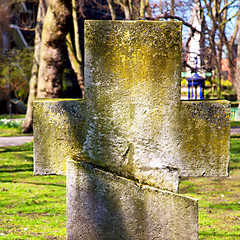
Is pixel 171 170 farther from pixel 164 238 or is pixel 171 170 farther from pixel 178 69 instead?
pixel 178 69

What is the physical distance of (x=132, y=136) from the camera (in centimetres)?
250

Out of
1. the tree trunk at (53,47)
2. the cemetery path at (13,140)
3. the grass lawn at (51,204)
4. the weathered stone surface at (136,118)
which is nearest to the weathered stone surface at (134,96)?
the weathered stone surface at (136,118)

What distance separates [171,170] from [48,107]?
94cm

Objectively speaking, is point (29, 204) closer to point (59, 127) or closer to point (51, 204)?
point (51, 204)

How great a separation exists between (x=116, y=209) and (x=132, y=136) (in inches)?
19.5

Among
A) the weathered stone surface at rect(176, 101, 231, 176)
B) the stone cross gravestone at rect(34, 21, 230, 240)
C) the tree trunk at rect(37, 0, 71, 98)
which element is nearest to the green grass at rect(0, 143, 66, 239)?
the stone cross gravestone at rect(34, 21, 230, 240)

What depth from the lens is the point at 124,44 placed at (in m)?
2.43

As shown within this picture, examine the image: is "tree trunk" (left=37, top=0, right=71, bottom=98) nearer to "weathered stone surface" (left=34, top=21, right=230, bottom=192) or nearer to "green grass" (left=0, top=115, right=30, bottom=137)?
"green grass" (left=0, top=115, right=30, bottom=137)

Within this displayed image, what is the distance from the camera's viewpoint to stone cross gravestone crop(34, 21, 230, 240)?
2.44 metres

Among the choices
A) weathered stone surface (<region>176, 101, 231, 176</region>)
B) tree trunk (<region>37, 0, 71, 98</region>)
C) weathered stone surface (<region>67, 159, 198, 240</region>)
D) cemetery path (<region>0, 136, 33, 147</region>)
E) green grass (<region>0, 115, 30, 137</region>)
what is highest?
tree trunk (<region>37, 0, 71, 98</region>)

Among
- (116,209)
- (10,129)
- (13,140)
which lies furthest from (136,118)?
(10,129)

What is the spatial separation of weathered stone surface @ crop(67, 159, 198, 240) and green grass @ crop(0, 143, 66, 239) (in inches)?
73.6

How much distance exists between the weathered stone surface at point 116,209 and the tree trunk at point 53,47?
893 cm

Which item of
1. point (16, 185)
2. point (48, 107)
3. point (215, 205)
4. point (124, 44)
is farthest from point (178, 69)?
point (16, 185)
